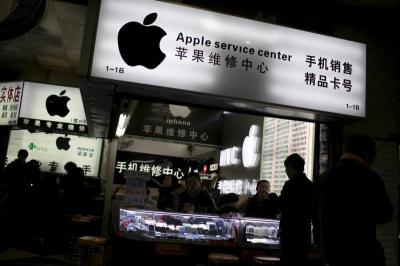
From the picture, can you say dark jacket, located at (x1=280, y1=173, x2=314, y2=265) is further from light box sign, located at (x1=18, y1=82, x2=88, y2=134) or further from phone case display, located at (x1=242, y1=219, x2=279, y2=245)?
light box sign, located at (x1=18, y1=82, x2=88, y2=134)

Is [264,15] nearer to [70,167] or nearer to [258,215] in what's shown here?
[258,215]

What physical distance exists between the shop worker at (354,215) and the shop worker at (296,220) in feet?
4.48

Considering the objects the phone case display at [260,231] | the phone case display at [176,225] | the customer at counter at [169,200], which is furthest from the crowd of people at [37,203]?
the phone case display at [260,231]

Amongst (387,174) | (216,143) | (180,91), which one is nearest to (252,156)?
(216,143)

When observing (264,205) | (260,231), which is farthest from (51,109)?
(260,231)

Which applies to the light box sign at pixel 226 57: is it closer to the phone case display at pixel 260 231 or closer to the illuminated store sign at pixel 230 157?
the phone case display at pixel 260 231

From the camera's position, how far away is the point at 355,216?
317cm

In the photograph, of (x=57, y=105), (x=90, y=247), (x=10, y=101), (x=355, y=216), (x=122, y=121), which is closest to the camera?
(x=355, y=216)

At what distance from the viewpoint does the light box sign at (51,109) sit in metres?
9.53

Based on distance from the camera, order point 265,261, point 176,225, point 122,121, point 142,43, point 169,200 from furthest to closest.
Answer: point 122,121 < point 169,200 < point 176,225 < point 265,261 < point 142,43

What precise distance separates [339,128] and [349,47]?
1243 mm

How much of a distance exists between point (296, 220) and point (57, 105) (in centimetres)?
730

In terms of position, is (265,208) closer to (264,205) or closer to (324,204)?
(264,205)

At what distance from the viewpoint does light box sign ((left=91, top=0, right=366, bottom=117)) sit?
474cm
